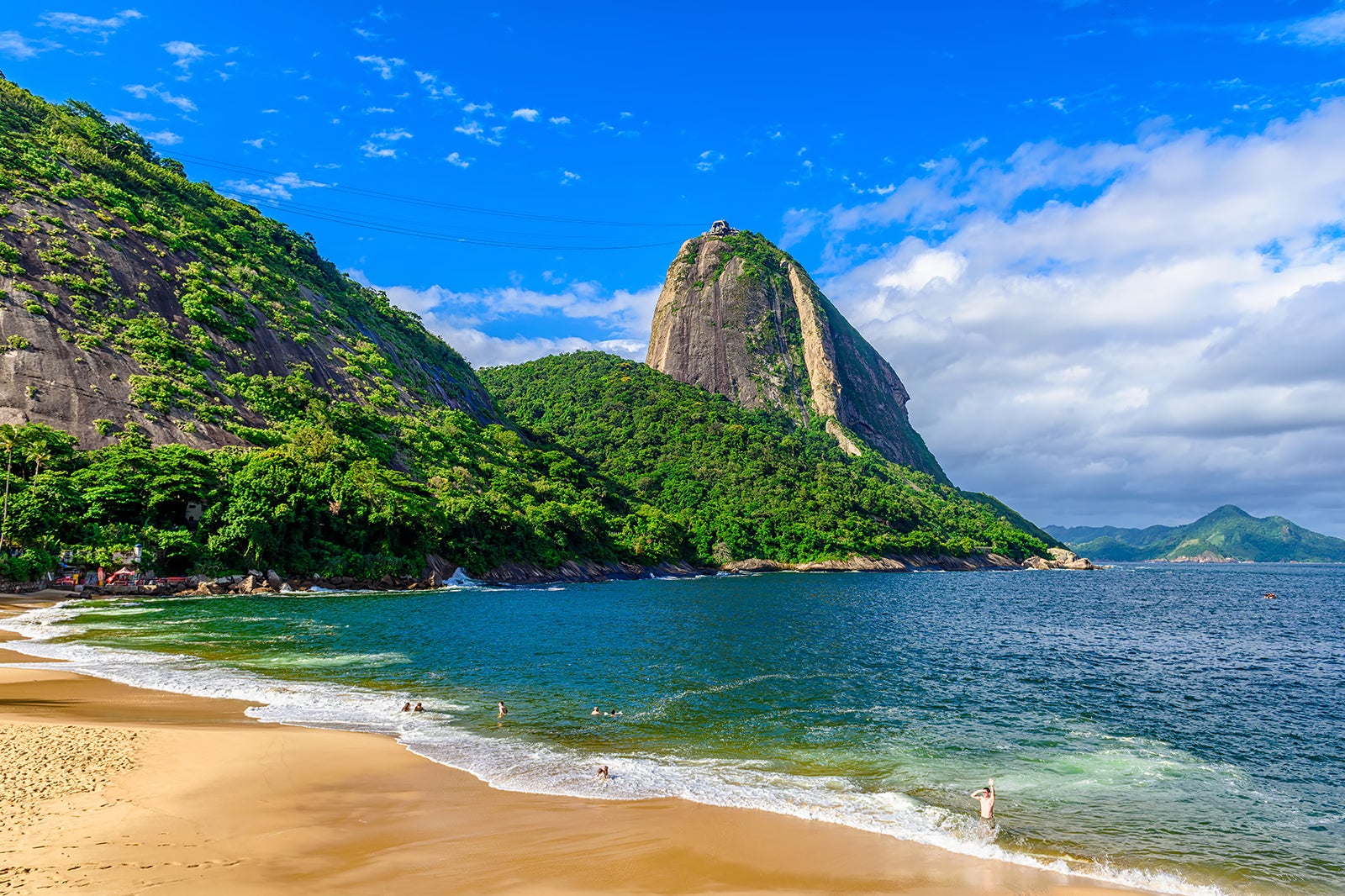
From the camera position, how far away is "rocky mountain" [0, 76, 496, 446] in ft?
244

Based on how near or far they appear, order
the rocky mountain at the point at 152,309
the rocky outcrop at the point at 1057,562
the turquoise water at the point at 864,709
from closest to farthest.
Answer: the turquoise water at the point at 864,709 < the rocky mountain at the point at 152,309 < the rocky outcrop at the point at 1057,562

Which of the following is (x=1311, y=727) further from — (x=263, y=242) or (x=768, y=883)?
(x=263, y=242)

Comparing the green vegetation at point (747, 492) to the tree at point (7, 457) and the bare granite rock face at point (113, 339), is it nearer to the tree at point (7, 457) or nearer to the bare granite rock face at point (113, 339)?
the bare granite rock face at point (113, 339)

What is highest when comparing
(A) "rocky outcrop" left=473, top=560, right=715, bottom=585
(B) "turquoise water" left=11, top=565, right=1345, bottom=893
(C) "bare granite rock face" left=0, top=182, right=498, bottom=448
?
(C) "bare granite rock face" left=0, top=182, right=498, bottom=448

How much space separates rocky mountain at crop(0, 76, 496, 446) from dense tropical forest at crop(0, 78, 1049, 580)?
12.0 inches

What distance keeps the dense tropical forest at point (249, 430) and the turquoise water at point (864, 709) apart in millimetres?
11813

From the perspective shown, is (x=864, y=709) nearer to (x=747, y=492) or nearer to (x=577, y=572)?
(x=577, y=572)

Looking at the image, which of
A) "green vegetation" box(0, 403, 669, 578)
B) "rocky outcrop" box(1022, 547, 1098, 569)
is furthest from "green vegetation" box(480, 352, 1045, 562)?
"green vegetation" box(0, 403, 669, 578)

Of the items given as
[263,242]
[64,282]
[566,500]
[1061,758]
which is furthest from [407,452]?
[1061,758]

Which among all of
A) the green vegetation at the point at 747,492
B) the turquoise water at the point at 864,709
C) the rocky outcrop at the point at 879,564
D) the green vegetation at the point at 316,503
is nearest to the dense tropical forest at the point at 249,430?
the green vegetation at the point at 316,503

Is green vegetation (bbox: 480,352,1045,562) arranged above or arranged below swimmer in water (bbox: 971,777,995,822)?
above

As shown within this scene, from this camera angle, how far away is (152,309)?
90.6 meters

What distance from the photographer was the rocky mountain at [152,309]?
7442 cm

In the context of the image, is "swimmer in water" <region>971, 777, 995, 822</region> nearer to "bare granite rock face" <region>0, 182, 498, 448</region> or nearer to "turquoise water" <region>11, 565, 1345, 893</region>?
"turquoise water" <region>11, 565, 1345, 893</region>
